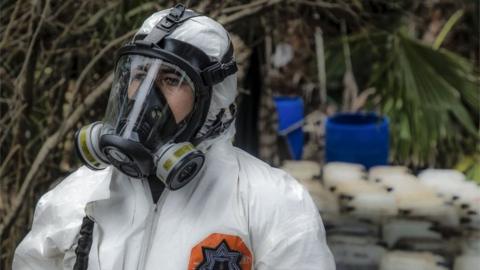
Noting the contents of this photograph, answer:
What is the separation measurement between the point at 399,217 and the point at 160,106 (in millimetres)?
1646

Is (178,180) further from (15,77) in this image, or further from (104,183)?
(15,77)

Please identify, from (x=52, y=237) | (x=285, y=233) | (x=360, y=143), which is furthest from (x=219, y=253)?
(x=360, y=143)

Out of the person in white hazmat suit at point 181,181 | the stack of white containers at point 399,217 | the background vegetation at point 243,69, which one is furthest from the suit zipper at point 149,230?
the background vegetation at point 243,69

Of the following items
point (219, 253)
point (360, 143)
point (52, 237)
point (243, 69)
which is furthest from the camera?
point (360, 143)

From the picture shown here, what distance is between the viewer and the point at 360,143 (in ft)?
14.3

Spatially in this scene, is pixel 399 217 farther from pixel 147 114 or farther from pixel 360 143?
pixel 147 114

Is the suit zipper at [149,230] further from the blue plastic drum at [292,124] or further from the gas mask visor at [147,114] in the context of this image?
the blue plastic drum at [292,124]

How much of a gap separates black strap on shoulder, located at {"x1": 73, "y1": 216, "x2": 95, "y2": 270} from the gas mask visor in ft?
0.57

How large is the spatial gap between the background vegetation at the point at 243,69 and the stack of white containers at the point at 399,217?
2.92ft

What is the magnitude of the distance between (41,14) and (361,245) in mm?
1688

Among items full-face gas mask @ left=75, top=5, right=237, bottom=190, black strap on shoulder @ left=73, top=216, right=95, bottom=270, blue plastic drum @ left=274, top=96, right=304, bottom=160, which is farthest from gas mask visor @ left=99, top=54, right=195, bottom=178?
blue plastic drum @ left=274, top=96, right=304, bottom=160

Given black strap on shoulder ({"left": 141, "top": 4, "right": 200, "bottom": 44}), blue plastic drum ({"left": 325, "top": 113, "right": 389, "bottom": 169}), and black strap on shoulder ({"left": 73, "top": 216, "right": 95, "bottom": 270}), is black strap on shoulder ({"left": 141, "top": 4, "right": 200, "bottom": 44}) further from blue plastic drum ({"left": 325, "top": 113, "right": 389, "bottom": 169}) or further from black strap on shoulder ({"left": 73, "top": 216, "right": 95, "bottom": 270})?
blue plastic drum ({"left": 325, "top": 113, "right": 389, "bottom": 169})

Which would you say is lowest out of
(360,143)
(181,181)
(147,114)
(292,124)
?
(292,124)

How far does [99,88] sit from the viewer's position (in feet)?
10.6
